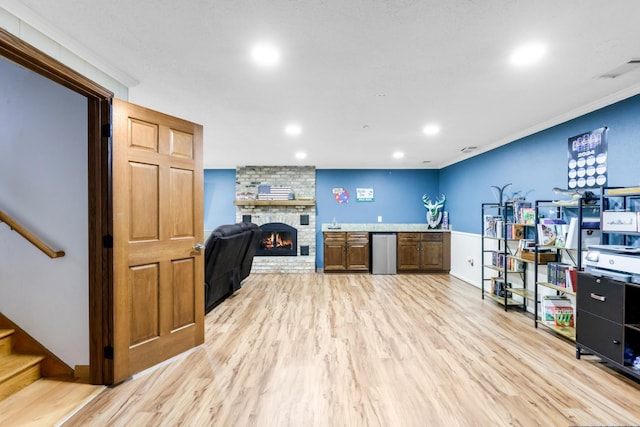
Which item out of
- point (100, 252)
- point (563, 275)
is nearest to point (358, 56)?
point (100, 252)

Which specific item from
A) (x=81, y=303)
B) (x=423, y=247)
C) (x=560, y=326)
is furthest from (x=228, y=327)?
(x=423, y=247)

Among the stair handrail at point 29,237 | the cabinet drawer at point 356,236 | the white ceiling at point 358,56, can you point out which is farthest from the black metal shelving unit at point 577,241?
the stair handrail at point 29,237

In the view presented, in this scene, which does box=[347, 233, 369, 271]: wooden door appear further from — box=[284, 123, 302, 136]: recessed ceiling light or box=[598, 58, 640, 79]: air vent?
box=[598, 58, 640, 79]: air vent

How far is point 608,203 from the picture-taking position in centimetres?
279

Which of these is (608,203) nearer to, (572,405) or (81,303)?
(572,405)

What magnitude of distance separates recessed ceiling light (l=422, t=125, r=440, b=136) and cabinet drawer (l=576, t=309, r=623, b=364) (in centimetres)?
247

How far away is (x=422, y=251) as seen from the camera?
6.39 m

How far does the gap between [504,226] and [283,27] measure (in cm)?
399

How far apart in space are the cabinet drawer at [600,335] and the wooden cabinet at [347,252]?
402cm

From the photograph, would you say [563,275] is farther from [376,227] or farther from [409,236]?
[376,227]

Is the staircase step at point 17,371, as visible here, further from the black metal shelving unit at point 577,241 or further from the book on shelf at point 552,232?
the book on shelf at point 552,232

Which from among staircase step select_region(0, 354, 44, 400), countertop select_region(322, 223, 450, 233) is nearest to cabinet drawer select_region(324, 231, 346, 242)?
countertop select_region(322, 223, 450, 233)

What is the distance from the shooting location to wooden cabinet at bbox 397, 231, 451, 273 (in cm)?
638

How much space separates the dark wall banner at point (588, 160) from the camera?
293 centimetres
